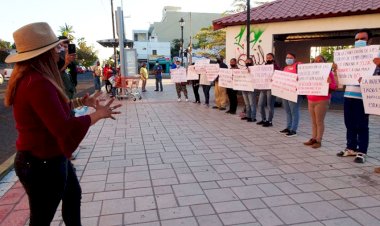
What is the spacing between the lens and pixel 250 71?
8.54 metres

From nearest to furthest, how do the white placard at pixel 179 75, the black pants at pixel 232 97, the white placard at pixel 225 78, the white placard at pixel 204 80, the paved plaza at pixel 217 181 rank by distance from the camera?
the paved plaza at pixel 217 181, the white placard at pixel 225 78, the black pants at pixel 232 97, the white placard at pixel 204 80, the white placard at pixel 179 75

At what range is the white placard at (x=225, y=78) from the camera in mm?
9867

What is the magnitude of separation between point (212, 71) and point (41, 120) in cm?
961

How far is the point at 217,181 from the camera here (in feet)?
14.2

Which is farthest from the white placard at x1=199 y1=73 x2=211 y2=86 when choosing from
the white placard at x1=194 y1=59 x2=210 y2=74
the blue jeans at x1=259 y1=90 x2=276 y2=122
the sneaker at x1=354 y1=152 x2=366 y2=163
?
the sneaker at x1=354 y1=152 x2=366 y2=163

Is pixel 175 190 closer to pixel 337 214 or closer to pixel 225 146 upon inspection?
pixel 337 214

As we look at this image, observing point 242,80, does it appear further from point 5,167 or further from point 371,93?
point 5,167

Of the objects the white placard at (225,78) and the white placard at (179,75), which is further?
the white placard at (179,75)

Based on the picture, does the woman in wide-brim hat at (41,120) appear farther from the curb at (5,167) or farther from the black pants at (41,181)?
the curb at (5,167)

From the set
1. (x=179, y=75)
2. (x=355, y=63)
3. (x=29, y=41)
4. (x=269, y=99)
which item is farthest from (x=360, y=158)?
(x=179, y=75)

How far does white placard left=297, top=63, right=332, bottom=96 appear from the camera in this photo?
5613 mm

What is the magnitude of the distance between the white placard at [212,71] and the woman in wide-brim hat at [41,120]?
9177mm

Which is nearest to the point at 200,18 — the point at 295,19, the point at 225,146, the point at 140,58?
the point at 140,58

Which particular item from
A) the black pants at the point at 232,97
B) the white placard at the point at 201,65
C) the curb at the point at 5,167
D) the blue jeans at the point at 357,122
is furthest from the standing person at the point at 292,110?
the curb at the point at 5,167
